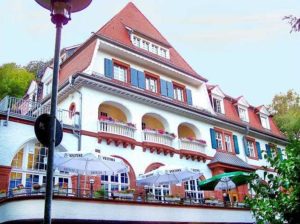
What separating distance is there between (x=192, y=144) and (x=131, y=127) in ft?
17.2

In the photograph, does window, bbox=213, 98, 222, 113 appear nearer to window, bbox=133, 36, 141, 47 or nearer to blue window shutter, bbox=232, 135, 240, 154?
blue window shutter, bbox=232, 135, 240, 154

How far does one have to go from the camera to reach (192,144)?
73.7 ft

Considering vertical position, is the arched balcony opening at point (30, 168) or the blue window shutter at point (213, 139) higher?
the blue window shutter at point (213, 139)

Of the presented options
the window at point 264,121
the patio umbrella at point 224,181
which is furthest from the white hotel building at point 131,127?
the window at point 264,121

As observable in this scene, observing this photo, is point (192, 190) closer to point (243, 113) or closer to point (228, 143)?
point (228, 143)

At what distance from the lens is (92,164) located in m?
14.7

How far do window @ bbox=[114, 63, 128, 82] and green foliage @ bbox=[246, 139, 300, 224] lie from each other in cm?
1375

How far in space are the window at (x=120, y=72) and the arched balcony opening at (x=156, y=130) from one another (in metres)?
2.75

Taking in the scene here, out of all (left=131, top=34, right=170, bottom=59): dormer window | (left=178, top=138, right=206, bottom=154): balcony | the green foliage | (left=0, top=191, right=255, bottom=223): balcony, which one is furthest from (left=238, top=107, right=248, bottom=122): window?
the green foliage

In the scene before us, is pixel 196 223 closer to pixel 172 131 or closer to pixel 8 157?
pixel 172 131

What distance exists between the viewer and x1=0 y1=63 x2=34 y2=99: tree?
1398 inches

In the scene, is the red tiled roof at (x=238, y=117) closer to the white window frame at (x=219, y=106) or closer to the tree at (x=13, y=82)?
the white window frame at (x=219, y=106)

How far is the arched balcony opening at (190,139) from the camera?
22.0 m

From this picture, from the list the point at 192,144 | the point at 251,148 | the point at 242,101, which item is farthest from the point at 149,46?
the point at 251,148
